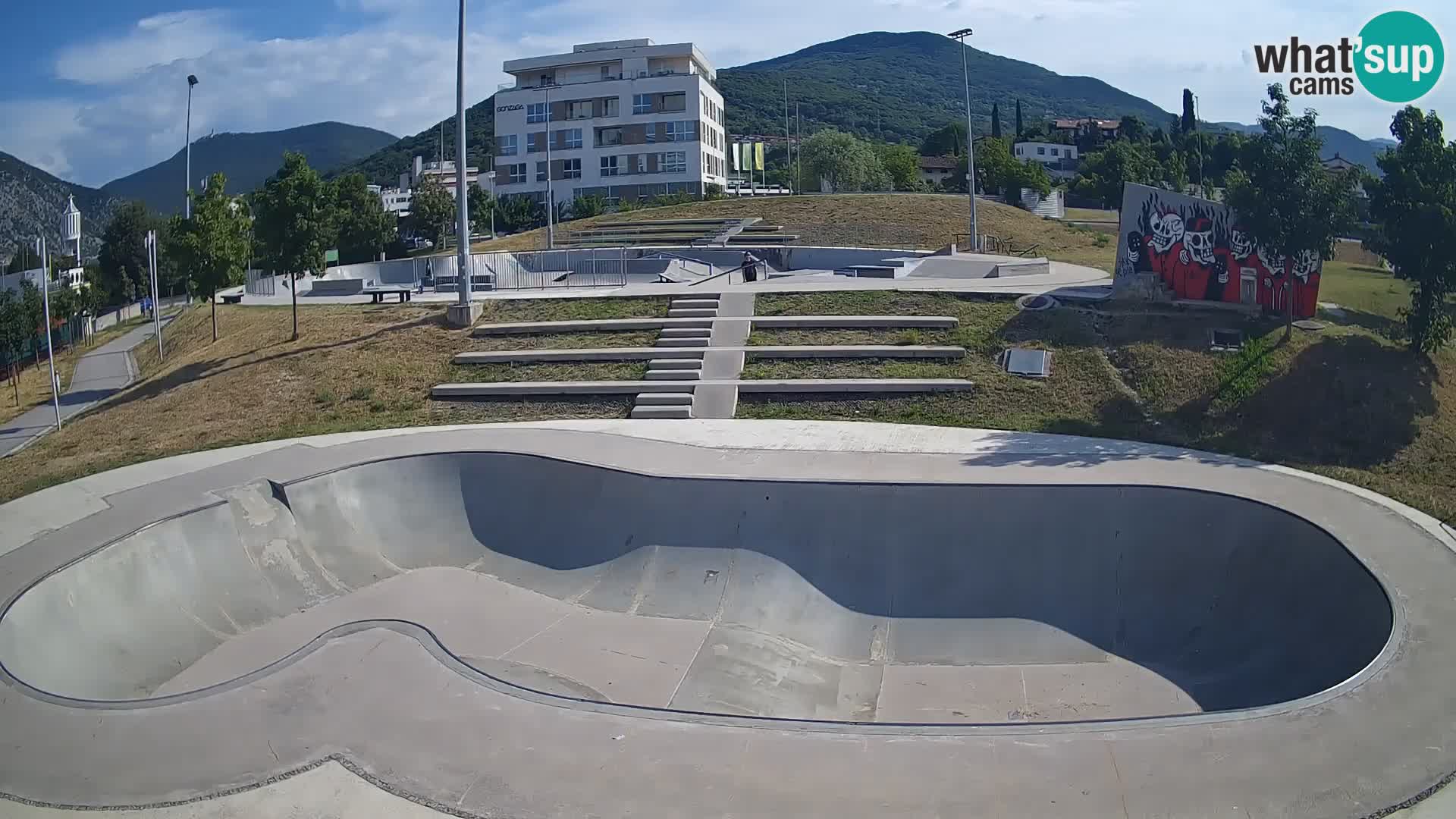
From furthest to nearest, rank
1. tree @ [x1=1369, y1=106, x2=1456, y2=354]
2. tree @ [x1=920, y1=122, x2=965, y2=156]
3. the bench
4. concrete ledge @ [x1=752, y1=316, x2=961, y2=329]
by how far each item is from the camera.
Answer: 1. tree @ [x1=920, y1=122, x2=965, y2=156]
2. the bench
3. concrete ledge @ [x1=752, y1=316, x2=961, y2=329]
4. tree @ [x1=1369, y1=106, x2=1456, y2=354]

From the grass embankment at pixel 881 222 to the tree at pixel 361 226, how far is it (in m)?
5.19

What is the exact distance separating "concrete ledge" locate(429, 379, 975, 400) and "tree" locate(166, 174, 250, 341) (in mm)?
7250

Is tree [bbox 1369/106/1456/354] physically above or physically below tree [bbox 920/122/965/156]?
below

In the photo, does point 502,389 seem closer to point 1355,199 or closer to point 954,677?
point 954,677

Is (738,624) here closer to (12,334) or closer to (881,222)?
(12,334)

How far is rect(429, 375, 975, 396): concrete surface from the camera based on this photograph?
1972cm

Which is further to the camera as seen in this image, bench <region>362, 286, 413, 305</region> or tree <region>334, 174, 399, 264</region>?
tree <region>334, 174, 399, 264</region>

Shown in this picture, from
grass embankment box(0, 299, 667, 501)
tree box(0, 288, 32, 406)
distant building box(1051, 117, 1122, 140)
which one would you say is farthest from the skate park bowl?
distant building box(1051, 117, 1122, 140)

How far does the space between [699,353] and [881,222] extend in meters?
30.8

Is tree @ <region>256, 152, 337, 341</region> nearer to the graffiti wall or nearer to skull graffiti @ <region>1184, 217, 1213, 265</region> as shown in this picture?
the graffiti wall

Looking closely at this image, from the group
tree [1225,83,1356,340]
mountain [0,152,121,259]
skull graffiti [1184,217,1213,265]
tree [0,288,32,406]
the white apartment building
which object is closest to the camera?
tree [1225,83,1356,340]

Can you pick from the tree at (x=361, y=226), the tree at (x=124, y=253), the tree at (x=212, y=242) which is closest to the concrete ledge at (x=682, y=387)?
the tree at (x=212, y=242)

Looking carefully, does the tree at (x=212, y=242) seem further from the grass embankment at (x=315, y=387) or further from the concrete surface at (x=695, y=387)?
the concrete surface at (x=695, y=387)

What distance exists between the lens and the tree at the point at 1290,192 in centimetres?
1808
